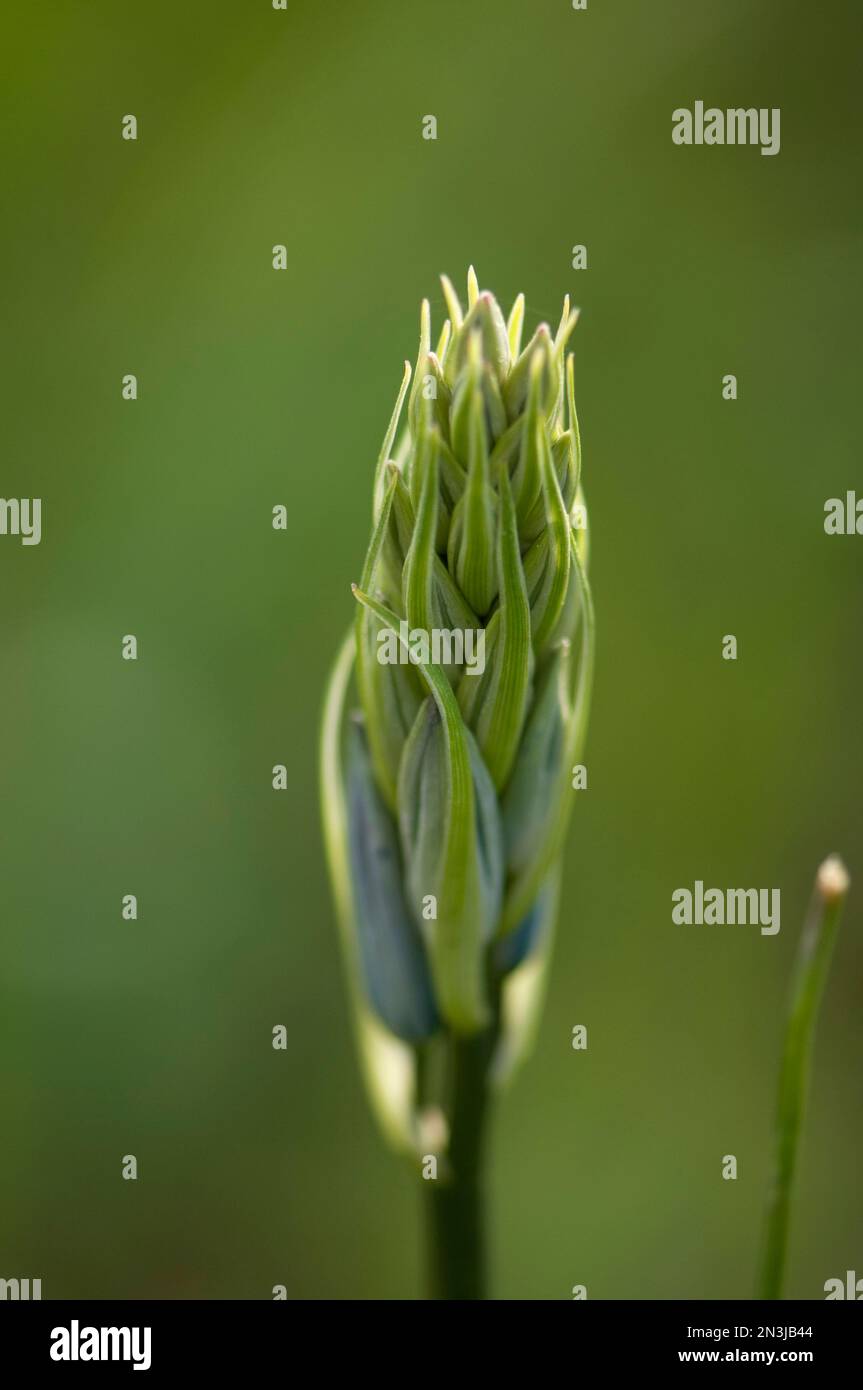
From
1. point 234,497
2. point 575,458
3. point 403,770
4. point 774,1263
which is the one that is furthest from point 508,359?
point 234,497

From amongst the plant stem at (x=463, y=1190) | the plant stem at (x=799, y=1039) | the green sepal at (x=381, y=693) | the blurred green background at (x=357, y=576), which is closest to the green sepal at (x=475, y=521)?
the green sepal at (x=381, y=693)

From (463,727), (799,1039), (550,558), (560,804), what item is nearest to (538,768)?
(560,804)

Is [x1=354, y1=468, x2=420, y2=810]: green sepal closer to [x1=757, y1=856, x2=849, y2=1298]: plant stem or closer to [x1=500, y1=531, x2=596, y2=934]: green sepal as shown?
[x1=500, y1=531, x2=596, y2=934]: green sepal

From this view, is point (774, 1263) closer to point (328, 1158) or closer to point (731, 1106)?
point (731, 1106)

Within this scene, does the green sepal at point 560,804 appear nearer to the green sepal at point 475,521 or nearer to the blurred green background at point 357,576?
the green sepal at point 475,521

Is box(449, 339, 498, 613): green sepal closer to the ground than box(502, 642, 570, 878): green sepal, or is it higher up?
higher up

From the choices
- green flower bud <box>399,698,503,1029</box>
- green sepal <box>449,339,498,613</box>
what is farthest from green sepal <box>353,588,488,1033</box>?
green sepal <box>449,339,498,613</box>
